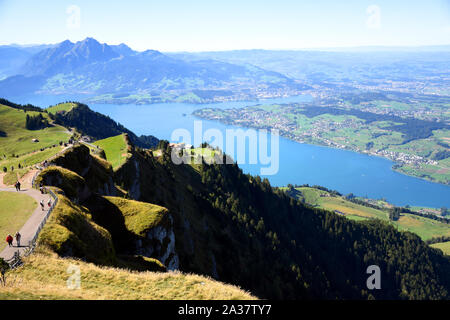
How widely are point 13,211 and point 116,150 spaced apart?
39.8m

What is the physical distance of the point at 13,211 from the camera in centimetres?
2989

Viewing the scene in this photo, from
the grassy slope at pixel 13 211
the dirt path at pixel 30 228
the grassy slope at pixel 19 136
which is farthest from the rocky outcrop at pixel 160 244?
the grassy slope at pixel 19 136

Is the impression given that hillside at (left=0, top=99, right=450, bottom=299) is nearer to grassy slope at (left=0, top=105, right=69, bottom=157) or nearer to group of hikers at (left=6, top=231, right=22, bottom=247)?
group of hikers at (left=6, top=231, right=22, bottom=247)

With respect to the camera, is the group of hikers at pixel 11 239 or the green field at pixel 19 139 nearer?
the group of hikers at pixel 11 239

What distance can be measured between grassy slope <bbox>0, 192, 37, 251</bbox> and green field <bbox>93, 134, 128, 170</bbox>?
25600 mm

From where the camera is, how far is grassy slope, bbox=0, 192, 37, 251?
26.6 meters

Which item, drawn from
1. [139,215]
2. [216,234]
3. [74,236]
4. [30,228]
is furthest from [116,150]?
[74,236]

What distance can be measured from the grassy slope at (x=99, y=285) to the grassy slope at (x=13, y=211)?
17.5 ft

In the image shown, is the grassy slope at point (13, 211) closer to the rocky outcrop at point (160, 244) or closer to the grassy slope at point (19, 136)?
the rocky outcrop at point (160, 244)

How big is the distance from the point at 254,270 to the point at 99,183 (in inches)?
2148

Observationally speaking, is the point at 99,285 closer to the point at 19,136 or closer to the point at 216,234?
the point at 216,234

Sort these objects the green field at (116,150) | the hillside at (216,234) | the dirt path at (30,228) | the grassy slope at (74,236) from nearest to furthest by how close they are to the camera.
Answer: the dirt path at (30,228), the grassy slope at (74,236), the hillside at (216,234), the green field at (116,150)

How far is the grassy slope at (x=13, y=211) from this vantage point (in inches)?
1048

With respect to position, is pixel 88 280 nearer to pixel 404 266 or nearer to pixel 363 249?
pixel 363 249
